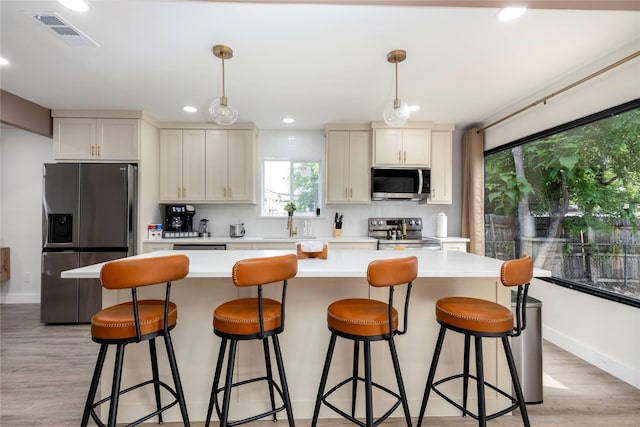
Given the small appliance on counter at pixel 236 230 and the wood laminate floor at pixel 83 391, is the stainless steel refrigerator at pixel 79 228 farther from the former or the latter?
the small appliance on counter at pixel 236 230

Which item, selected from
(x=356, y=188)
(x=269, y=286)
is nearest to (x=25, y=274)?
(x=269, y=286)

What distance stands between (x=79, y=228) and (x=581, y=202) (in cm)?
520

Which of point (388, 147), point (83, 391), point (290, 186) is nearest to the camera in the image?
point (83, 391)

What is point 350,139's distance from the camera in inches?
164

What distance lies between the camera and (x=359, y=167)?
4160 millimetres

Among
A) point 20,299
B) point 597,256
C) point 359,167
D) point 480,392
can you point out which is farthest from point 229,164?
point 597,256

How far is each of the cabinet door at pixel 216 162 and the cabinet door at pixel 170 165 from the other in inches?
14.7

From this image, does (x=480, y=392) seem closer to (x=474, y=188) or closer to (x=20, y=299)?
(x=474, y=188)

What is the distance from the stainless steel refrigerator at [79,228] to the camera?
3.44 m

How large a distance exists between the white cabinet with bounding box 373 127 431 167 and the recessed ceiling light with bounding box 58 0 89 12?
10.2 ft

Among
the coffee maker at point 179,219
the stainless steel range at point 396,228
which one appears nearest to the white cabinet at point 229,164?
the coffee maker at point 179,219

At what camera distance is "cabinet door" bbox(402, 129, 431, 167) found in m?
4.10

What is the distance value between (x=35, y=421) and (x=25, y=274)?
3331 mm

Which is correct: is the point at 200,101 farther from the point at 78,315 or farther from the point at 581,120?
the point at 581,120
